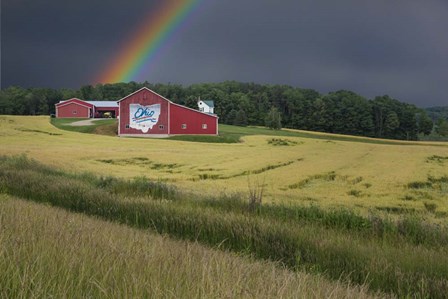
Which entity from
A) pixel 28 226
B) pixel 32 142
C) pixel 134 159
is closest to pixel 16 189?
pixel 28 226

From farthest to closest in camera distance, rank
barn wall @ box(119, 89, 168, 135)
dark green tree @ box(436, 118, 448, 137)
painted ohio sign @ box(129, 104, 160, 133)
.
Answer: dark green tree @ box(436, 118, 448, 137)
painted ohio sign @ box(129, 104, 160, 133)
barn wall @ box(119, 89, 168, 135)

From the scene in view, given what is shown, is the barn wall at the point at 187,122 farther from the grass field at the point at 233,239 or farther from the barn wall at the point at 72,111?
the grass field at the point at 233,239

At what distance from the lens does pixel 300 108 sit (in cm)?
15512

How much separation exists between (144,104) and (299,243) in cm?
7538

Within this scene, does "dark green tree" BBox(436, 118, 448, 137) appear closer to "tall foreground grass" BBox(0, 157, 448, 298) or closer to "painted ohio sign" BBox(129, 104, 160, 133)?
"painted ohio sign" BBox(129, 104, 160, 133)

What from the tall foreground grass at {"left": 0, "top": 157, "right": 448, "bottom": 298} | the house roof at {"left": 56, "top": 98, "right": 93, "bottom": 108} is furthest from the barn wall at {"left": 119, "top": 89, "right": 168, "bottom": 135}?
the tall foreground grass at {"left": 0, "top": 157, "right": 448, "bottom": 298}

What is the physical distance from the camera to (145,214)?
1192cm

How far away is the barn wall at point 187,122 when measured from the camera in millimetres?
81500

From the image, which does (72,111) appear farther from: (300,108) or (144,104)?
(300,108)

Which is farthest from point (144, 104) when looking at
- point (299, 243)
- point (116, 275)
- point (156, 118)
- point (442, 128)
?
point (442, 128)

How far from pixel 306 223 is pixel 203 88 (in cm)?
15382

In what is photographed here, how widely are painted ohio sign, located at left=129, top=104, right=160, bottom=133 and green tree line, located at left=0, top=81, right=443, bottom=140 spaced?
48099 mm

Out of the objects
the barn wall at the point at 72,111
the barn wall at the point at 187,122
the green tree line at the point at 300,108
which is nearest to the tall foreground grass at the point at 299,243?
the barn wall at the point at 187,122

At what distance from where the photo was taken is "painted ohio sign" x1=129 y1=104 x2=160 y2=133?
81.3 metres
